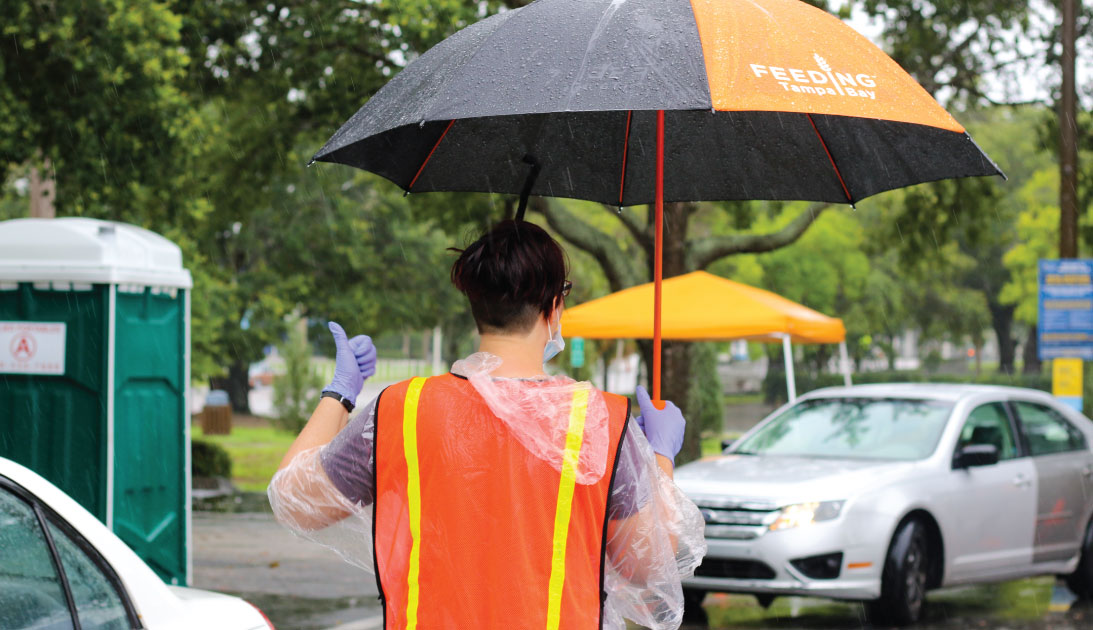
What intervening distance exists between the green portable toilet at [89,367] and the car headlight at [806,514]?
3.64 metres

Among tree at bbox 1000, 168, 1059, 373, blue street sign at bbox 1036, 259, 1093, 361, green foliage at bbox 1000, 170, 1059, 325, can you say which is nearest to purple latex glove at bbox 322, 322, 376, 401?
blue street sign at bbox 1036, 259, 1093, 361

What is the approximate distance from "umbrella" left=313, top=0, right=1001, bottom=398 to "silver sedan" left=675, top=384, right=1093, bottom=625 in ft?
15.0

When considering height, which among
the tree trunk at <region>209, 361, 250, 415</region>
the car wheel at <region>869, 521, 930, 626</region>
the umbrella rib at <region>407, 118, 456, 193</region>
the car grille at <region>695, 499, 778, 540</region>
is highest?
the umbrella rib at <region>407, 118, 456, 193</region>

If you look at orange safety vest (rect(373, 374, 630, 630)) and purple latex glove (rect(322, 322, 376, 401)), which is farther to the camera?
purple latex glove (rect(322, 322, 376, 401))

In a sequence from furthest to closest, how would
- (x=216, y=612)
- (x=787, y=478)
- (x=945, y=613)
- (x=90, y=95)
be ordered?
(x=90, y=95)
(x=945, y=613)
(x=787, y=478)
(x=216, y=612)

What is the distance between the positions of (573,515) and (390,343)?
10705 centimetres

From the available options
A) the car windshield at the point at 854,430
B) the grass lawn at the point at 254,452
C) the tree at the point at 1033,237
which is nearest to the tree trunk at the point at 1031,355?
the tree at the point at 1033,237

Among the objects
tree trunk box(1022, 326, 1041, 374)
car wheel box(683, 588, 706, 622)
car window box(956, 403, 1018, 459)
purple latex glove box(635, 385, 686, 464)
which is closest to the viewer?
purple latex glove box(635, 385, 686, 464)

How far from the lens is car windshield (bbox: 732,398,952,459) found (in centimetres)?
933

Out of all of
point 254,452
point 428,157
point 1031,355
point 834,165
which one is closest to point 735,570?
point 834,165

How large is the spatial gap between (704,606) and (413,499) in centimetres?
745

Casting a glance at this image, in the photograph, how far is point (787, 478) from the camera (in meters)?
8.73

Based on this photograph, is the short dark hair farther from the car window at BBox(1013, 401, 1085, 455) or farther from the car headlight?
the car window at BBox(1013, 401, 1085, 455)

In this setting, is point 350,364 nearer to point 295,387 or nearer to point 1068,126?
point 1068,126
